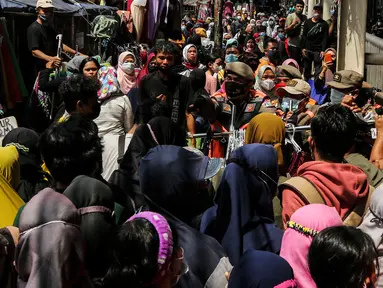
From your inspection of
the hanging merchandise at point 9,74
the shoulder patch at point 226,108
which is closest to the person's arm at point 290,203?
the shoulder patch at point 226,108

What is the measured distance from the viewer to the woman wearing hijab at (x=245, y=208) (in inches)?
131

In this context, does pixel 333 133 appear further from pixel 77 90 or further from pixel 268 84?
pixel 268 84

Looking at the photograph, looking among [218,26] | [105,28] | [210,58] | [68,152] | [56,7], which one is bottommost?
[210,58]

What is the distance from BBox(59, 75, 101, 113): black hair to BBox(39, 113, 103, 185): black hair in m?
1.32

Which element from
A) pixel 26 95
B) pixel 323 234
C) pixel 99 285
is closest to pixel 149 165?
pixel 99 285

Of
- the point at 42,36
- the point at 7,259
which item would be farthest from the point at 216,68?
the point at 7,259

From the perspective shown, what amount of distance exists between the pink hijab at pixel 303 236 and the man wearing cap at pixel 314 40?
1084cm

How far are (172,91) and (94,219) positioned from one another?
11.5 feet

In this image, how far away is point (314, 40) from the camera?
13.9 meters

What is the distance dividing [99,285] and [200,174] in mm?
821

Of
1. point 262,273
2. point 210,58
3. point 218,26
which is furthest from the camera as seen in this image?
point 218,26

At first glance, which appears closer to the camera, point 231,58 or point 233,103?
point 233,103

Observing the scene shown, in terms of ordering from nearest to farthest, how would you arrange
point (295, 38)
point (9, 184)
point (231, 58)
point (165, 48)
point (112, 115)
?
point (9, 184)
point (112, 115)
point (165, 48)
point (231, 58)
point (295, 38)

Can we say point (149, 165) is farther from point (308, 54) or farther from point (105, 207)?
point (308, 54)
